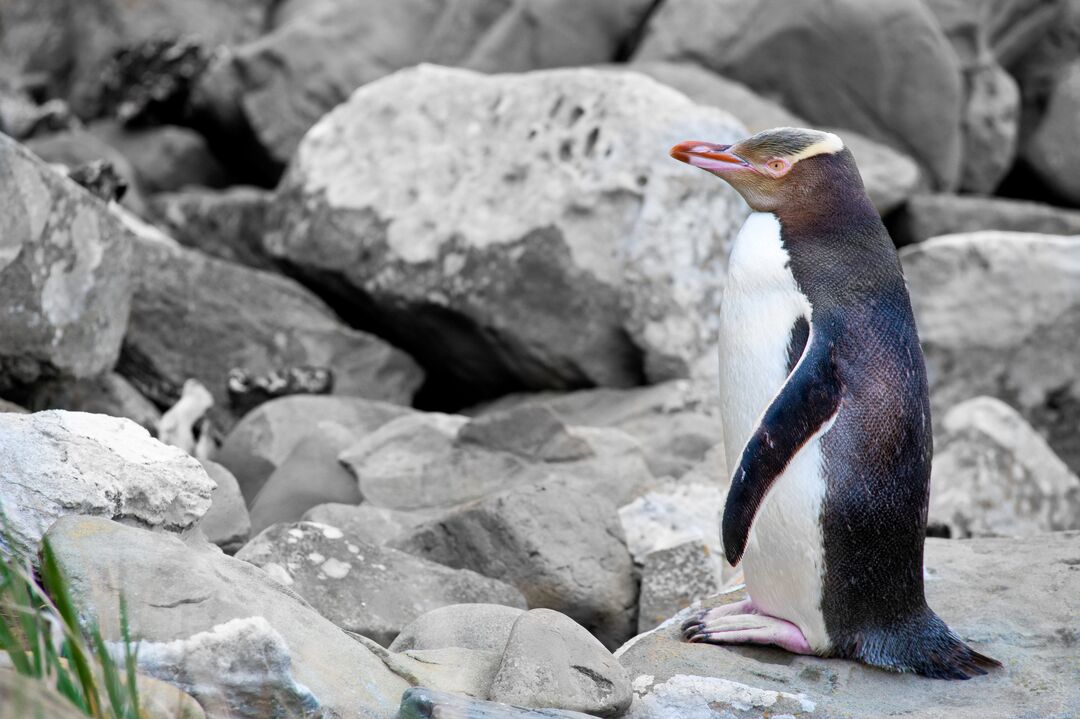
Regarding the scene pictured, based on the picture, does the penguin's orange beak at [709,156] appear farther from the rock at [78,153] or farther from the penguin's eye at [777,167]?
the rock at [78,153]

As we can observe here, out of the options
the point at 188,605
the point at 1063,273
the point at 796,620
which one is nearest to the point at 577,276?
the point at 1063,273

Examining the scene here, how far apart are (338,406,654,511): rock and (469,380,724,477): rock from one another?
193mm

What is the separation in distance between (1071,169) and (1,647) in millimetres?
11330

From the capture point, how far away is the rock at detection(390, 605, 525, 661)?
11.7ft

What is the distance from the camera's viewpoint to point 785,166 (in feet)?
12.2

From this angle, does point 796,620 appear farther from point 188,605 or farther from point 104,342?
point 104,342

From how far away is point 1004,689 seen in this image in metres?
3.35

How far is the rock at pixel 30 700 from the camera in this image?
199cm

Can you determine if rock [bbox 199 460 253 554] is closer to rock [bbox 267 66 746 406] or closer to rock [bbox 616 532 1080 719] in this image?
rock [bbox 616 532 1080 719]

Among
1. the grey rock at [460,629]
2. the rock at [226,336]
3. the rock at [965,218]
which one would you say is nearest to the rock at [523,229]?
the rock at [226,336]

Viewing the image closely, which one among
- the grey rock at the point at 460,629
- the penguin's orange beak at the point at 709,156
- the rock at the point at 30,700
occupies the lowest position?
the grey rock at the point at 460,629

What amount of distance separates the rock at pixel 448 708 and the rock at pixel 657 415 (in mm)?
3273

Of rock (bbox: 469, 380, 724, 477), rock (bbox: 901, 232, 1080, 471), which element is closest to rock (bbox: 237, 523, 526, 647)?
rock (bbox: 469, 380, 724, 477)

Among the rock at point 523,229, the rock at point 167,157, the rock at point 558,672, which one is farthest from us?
the rock at point 167,157
